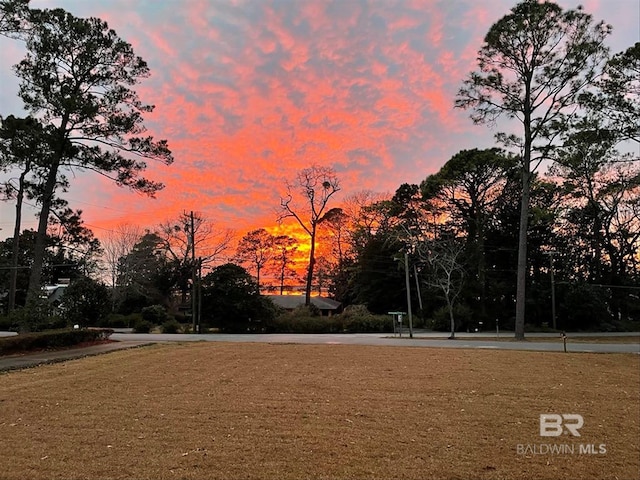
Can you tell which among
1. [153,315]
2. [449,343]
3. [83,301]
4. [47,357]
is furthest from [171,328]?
[449,343]

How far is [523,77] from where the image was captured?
77.4 ft

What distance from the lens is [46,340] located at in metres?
15.8

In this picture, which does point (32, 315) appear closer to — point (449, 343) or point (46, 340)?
point (46, 340)

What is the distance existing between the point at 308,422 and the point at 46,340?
13.9m

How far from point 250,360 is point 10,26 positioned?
44.9ft

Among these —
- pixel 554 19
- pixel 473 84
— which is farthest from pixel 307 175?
pixel 554 19

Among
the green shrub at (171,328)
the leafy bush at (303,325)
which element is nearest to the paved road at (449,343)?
the green shrub at (171,328)

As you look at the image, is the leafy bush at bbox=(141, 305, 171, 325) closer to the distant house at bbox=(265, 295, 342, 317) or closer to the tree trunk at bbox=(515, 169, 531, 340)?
the distant house at bbox=(265, 295, 342, 317)

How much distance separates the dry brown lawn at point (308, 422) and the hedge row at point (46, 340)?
4522mm

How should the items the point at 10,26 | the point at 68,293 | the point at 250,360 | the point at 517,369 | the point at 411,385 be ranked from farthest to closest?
the point at 68,293 → the point at 10,26 → the point at 250,360 → the point at 517,369 → the point at 411,385

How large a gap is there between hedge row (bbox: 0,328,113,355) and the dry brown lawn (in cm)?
452

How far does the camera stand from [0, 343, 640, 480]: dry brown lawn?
14.1ft

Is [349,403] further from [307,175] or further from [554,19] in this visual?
[307,175]

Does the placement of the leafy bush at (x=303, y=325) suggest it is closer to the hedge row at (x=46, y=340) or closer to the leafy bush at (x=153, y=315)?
the leafy bush at (x=153, y=315)
